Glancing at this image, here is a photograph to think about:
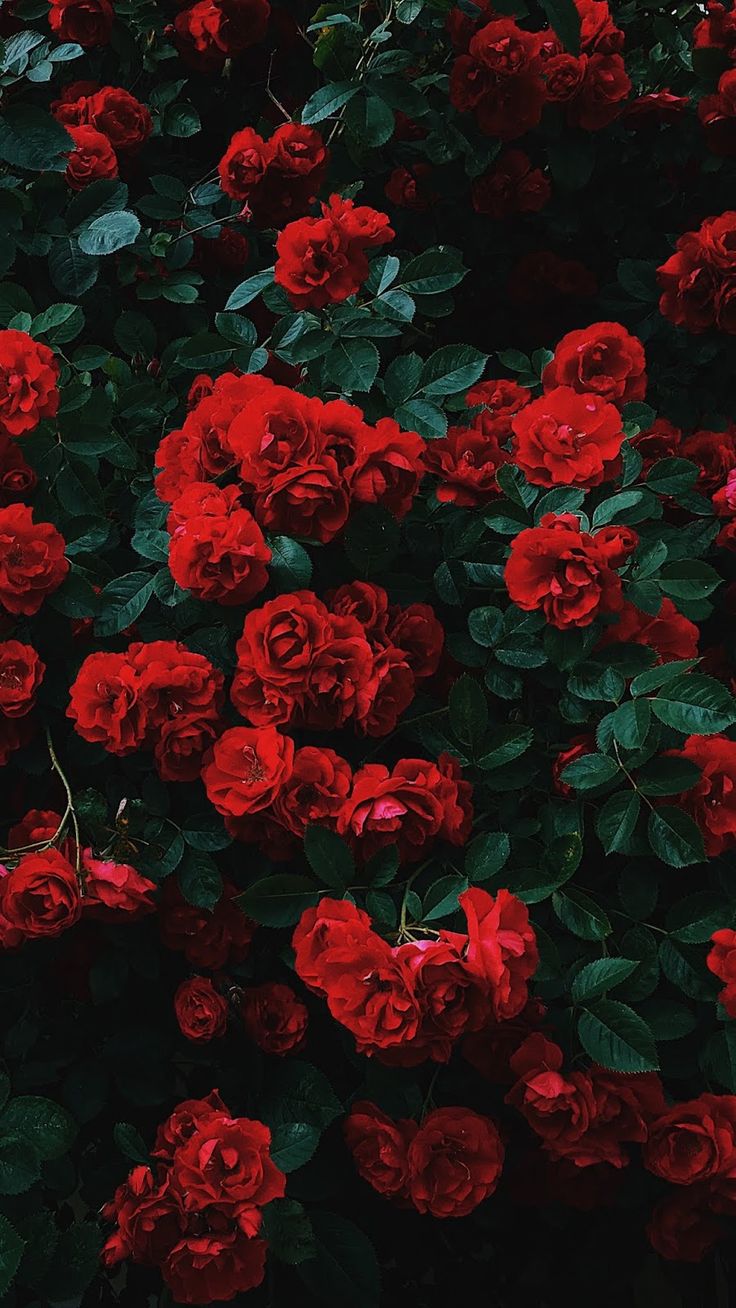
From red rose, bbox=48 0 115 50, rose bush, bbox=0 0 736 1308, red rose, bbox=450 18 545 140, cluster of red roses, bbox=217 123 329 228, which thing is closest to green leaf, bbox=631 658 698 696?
rose bush, bbox=0 0 736 1308

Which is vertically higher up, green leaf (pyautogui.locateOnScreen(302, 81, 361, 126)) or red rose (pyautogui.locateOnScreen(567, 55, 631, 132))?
green leaf (pyautogui.locateOnScreen(302, 81, 361, 126))

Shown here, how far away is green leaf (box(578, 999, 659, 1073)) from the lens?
106 cm

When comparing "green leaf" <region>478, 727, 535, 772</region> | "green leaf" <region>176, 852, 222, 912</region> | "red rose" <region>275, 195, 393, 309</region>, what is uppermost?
"red rose" <region>275, 195, 393, 309</region>

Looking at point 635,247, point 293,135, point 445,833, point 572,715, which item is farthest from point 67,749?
point 635,247

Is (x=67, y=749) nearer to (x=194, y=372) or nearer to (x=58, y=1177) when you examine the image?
(x=58, y=1177)

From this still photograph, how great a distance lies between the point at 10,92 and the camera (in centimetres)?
183

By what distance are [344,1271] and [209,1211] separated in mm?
198

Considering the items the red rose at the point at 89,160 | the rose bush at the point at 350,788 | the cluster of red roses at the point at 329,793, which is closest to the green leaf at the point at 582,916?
the rose bush at the point at 350,788

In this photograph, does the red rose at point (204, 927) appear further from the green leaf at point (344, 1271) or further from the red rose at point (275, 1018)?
the green leaf at point (344, 1271)

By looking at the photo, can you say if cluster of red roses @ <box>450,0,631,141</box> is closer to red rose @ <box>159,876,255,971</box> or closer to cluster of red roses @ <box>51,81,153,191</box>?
cluster of red roses @ <box>51,81,153,191</box>

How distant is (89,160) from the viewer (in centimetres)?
167

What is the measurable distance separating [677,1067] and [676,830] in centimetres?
24

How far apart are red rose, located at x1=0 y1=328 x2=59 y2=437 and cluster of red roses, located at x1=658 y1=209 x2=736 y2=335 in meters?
0.89

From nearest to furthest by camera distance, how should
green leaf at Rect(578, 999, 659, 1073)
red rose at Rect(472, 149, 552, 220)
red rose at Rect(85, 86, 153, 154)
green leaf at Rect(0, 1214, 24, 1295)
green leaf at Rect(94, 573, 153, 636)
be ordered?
green leaf at Rect(0, 1214, 24, 1295) < green leaf at Rect(578, 999, 659, 1073) < green leaf at Rect(94, 573, 153, 636) < red rose at Rect(85, 86, 153, 154) < red rose at Rect(472, 149, 552, 220)
